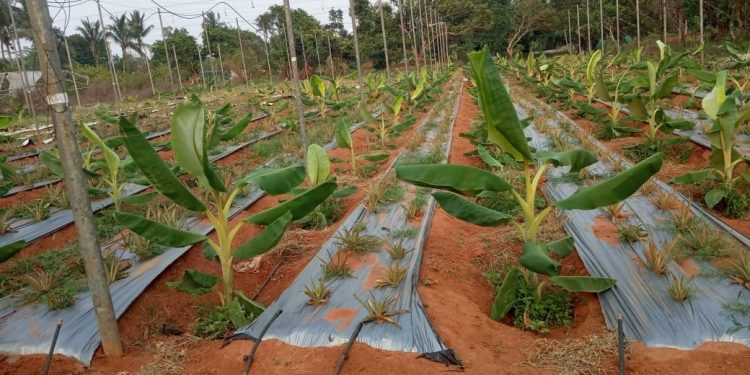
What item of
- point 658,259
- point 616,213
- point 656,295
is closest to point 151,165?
point 656,295

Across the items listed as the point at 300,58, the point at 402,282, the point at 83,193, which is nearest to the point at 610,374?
the point at 402,282

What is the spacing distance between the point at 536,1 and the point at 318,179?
131 feet

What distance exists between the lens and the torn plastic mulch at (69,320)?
3422 millimetres

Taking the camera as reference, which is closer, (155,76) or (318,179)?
(318,179)

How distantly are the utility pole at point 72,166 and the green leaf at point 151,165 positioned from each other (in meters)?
0.32

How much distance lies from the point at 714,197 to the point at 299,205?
3849 mm

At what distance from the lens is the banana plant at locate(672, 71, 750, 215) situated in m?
4.76

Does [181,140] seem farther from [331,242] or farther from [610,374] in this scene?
[610,374]

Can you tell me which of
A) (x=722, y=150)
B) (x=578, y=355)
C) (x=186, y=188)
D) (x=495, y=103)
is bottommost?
(x=578, y=355)

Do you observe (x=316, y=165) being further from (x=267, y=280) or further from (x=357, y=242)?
(x=267, y=280)

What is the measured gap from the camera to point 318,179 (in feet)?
17.5

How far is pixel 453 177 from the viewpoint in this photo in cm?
345

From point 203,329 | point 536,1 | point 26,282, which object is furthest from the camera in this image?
point 536,1

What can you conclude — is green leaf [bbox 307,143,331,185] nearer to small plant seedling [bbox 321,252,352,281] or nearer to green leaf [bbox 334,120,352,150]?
small plant seedling [bbox 321,252,352,281]
